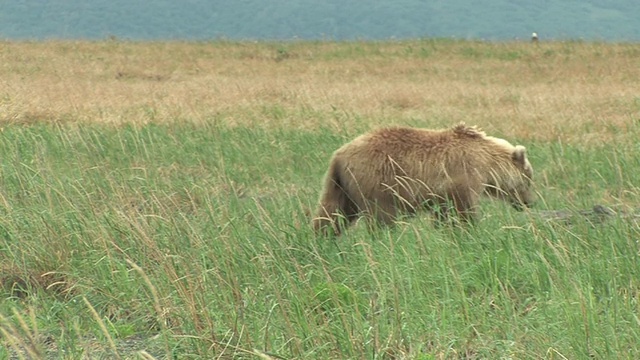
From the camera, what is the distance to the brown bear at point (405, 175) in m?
6.14

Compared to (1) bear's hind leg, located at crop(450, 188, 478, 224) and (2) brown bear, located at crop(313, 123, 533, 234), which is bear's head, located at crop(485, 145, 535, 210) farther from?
(1) bear's hind leg, located at crop(450, 188, 478, 224)

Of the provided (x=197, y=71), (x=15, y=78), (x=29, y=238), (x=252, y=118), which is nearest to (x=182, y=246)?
(x=29, y=238)

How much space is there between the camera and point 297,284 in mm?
4645

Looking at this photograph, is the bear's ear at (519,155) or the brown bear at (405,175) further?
the bear's ear at (519,155)

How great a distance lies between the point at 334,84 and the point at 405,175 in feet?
55.6

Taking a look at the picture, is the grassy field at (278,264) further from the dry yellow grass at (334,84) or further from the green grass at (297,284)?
the dry yellow grass at (334,84)

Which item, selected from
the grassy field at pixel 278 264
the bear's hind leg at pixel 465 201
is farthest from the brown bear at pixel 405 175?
the grassy field at pixel 278 264

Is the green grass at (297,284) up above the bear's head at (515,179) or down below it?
above

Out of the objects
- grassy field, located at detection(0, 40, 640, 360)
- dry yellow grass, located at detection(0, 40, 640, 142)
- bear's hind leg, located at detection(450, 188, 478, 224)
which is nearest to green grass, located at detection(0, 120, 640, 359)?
grassy field, located at detection(0, 40, 640, 360)

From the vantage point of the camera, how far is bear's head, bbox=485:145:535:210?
21.8 feet

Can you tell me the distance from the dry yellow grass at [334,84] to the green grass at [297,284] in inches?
287

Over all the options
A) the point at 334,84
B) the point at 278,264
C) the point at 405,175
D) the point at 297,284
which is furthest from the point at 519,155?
the point at 334,84

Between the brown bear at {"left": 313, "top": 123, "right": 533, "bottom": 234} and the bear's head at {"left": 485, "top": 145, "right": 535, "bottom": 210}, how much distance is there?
27mm

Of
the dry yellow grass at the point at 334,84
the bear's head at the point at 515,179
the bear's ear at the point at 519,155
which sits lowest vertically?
the dry yellow grass at the point at 334,84
